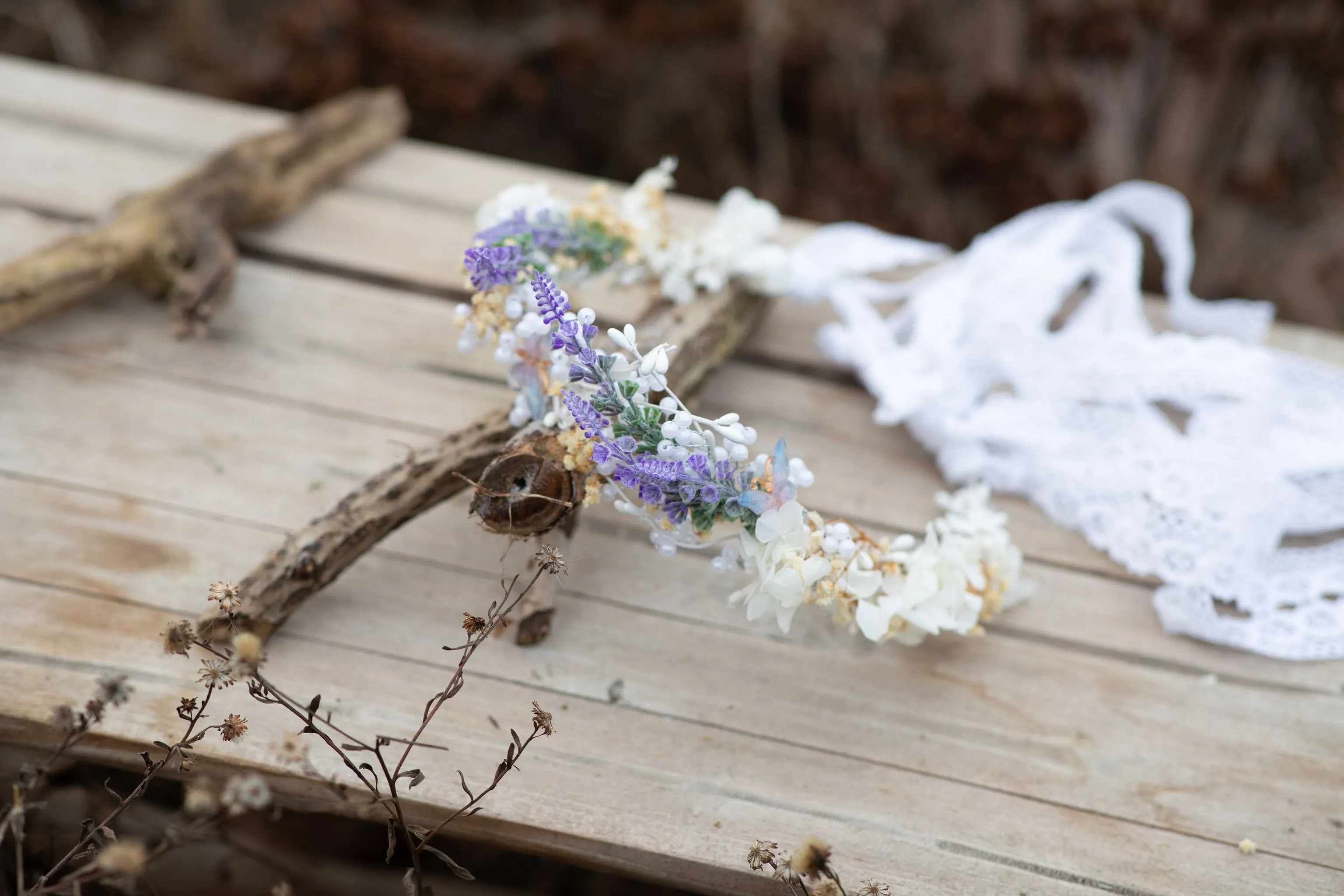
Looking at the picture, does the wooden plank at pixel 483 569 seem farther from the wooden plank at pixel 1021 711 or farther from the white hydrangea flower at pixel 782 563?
the white hydrangea flower at pixel 782 563

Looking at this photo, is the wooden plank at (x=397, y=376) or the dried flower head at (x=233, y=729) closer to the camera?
the dried flower head at (x=233, y=729)

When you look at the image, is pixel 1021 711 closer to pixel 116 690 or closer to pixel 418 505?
pixel 418 505

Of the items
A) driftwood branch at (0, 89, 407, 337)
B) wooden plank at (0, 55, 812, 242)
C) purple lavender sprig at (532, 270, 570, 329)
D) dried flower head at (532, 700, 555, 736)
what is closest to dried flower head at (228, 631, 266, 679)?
dried flower head at (532, 700, 555, 736)

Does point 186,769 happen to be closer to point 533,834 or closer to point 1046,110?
point 533,834

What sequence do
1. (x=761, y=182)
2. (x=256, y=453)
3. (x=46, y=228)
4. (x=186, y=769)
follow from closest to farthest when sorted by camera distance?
(x=186, y=769)
(x=256, y=453)
(x=46, y=228)
(x=761, y=182)

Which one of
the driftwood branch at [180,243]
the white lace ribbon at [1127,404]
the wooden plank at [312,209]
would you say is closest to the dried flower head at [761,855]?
the white lace ribbon at [1127,404]

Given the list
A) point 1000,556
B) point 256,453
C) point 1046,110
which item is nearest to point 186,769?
point 256,453
